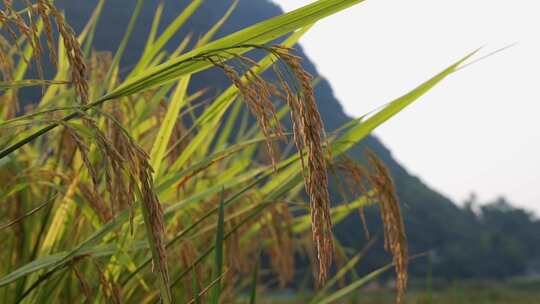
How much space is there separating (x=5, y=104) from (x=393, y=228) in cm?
129

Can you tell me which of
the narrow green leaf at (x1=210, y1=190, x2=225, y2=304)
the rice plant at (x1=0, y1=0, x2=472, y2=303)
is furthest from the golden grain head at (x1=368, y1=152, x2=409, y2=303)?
the narrow green leaf at (x1=210, y1=190, x2=225, y2=304)

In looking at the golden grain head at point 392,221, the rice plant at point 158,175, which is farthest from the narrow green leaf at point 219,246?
the golden grain head at point 392,221

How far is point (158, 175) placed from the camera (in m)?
1.60

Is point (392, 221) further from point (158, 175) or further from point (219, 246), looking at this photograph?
point (158, 175)

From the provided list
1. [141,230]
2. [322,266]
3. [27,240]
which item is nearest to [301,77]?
[322,266]

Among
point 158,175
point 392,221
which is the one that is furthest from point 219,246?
point 158,175

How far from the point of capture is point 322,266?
845 millimetres

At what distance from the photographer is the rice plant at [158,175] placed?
0.85m

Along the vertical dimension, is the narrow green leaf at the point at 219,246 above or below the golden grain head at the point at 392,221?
above

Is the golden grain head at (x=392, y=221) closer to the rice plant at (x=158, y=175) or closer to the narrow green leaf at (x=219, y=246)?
the rice plant at (x=158, y=175)

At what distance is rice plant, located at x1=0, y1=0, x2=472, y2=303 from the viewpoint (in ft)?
2.78

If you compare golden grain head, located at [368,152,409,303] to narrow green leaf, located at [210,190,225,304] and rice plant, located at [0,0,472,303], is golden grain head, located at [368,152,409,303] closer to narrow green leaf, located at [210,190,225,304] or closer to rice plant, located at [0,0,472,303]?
rice plant, located at [0,0,472,303]

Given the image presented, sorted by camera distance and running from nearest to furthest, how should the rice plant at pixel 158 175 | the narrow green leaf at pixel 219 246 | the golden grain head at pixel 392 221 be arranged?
the rice plant at pixel 158 175, the narrow green leaf at pixel 219 246, the golden grain head at pixel 392 221

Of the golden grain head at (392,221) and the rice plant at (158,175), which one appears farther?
the golden grain head at (392,221)
